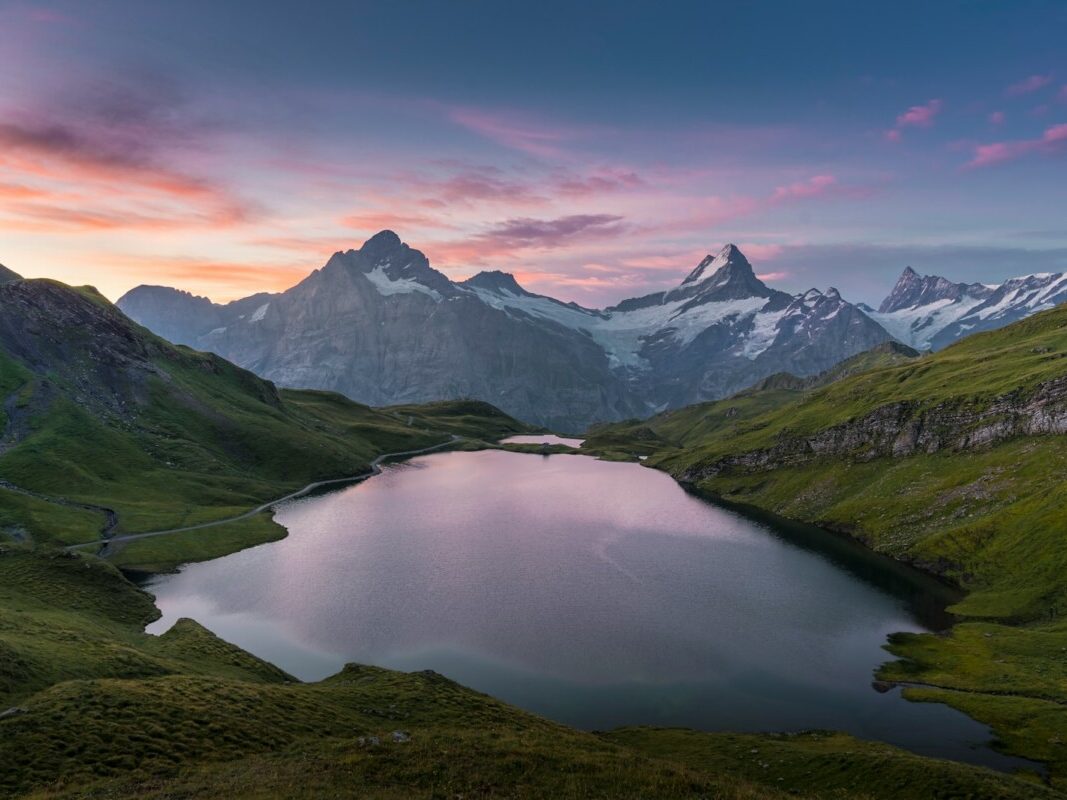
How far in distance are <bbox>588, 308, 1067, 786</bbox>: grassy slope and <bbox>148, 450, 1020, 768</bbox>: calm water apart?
14.8ft

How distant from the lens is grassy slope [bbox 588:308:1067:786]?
213ft

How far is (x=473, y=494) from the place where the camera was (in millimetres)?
193875

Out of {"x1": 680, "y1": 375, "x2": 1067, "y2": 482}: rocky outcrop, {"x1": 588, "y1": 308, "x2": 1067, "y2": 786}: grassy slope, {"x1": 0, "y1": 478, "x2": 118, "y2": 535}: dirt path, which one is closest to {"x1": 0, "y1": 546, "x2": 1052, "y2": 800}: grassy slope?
{"x1": 588, "y1": 308, "x2": 1067, "y2": 786}: grassy slope

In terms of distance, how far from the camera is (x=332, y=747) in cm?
3997

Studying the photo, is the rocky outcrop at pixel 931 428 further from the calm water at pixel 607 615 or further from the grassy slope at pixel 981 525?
the calm water at pixel 607 615

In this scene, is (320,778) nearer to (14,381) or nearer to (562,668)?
(562,668)

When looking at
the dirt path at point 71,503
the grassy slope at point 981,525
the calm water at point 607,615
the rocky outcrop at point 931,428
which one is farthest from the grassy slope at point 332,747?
the rocky outcrop at point 931,428

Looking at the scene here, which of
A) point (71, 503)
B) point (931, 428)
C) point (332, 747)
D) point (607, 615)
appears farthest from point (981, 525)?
point (71, 503)

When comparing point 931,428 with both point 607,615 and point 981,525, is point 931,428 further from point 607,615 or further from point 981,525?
point 607,615

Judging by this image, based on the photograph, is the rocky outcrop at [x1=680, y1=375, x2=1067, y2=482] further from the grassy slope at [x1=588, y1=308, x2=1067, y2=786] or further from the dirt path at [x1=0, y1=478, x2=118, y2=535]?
the dirt path at [x1=0, y1=478, x2=118, y2=535]

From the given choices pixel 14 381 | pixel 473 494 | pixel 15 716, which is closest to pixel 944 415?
pixel 473 494

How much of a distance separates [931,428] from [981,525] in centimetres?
5313

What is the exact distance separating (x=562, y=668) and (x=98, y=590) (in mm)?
66621

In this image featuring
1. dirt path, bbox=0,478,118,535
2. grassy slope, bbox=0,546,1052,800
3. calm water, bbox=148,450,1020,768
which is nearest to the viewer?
grassy slope, bbox=0,546,1052,800
